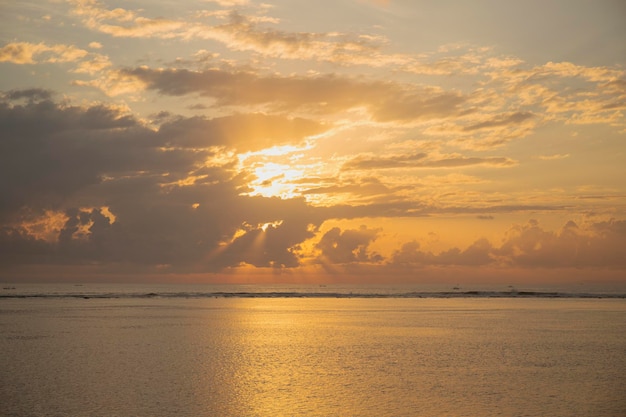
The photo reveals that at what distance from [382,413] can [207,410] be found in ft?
24.0

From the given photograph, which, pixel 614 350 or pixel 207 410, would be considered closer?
pixel 207 410

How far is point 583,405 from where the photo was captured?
25.8 metres

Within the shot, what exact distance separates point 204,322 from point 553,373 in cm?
4755

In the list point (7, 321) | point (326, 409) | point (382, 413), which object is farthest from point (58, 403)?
point (7, 321)

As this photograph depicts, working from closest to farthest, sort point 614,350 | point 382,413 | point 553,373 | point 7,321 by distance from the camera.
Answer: point 382,413
point 553,373
point 614,350
point 7,321

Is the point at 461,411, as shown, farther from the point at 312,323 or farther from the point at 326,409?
the point at 312,323

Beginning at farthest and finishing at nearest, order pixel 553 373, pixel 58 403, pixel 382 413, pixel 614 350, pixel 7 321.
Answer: pixel 7 321, pixel 614 350, pixel 553 373, pixel 58 403, pixel 382 413

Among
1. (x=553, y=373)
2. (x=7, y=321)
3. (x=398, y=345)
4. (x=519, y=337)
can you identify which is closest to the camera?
(x=553, y=373)

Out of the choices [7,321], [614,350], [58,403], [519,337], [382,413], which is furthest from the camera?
[7,321]

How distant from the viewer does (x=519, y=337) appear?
53.2m

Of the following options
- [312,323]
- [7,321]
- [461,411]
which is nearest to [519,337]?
[312,323]

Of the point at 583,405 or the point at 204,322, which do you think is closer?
the point at 583,405

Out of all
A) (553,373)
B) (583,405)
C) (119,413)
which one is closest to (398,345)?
(553,373)

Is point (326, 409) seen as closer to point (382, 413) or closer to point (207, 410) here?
point (382, 413)
